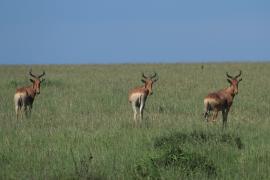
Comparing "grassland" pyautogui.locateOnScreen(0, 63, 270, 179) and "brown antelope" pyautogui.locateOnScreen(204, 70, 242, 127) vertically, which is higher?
"brown antelope" pyautogui.locateOnScreen(204, 70, 242, 127)

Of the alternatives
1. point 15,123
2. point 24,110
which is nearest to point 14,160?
point 15,123

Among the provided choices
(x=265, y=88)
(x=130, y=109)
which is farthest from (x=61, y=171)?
(x=265, y=88)

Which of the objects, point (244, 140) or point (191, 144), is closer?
point (191, 144)

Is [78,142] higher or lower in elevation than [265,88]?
lower

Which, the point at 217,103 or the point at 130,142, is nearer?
the point at 130,142

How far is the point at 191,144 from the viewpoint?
34.1 ft

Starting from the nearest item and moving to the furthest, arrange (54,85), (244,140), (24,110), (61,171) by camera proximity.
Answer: (61,171) < (244,140) < (24,110) < (54,85)

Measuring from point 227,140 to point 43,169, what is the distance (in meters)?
3.94

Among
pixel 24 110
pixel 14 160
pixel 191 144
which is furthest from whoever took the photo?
pixel 24 110

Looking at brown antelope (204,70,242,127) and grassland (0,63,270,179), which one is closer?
grassland (0,63,270,179)

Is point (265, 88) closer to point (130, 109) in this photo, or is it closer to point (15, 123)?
point (130, 109)

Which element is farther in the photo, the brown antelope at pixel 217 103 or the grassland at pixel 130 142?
the brown antelope at pixel 217 103

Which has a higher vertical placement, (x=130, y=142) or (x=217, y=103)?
(x=217, y=103)

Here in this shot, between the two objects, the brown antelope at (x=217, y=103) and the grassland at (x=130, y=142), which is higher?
the brown antelope at (x=217, y=103)
